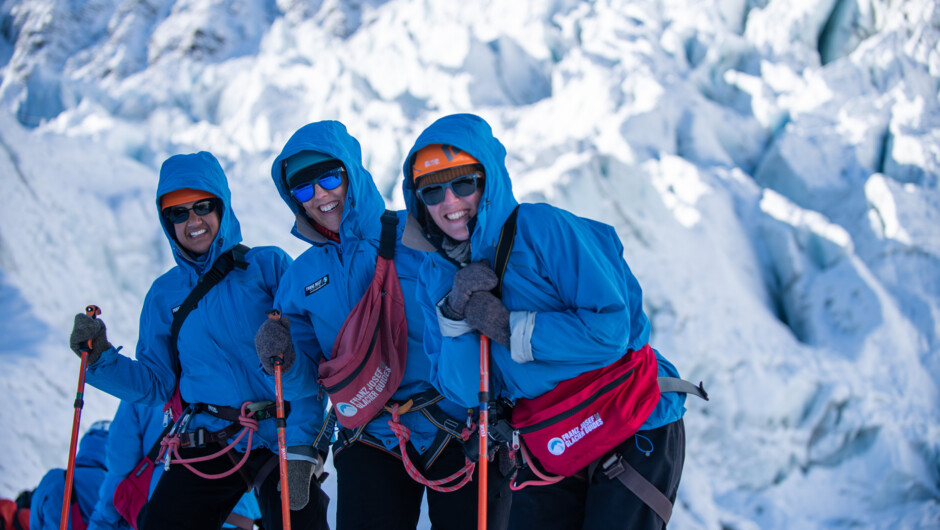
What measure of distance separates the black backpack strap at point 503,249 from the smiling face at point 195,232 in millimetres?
1240

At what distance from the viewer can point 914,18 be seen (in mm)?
8938

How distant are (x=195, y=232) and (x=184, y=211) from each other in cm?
9

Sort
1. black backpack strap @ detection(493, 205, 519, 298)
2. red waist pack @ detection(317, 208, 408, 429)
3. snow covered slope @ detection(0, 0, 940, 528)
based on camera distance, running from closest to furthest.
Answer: black backpack strap @ detection(493, 205, 519, 298)
red waist pack @ detection(317, 208, 408, 429)
snow covered slope @ detection(0, 0, 940, 528)

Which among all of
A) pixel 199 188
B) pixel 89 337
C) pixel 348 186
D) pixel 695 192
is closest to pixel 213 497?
pixel 89 337

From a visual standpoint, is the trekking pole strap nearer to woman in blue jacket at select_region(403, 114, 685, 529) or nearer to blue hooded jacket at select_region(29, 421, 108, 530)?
woman in blue jacket at select_region(403, 114, 685, 529)

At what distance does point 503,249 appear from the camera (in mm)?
1520

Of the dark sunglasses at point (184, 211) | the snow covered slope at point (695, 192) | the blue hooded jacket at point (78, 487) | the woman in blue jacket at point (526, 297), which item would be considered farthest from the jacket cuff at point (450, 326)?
the snow covered slope at point (695, 192)

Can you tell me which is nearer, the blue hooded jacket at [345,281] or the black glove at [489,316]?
the black glove at [489,316]

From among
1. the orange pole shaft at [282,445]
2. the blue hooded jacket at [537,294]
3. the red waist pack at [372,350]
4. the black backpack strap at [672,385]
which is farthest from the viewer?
the orange pole shaft at [282,445]

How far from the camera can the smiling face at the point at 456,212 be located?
5.13ft

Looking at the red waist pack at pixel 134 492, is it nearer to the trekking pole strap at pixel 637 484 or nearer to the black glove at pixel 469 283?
the black glove at pixel 469 283

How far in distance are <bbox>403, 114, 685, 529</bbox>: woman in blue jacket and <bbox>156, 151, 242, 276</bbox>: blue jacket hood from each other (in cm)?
90

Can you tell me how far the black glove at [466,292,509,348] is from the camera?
57.7 inches

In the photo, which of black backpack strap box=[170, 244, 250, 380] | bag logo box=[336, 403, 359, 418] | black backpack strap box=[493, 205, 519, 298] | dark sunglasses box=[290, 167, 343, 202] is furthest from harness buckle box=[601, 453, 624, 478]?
black backpack strap box=[170, 244, 250, 380]
